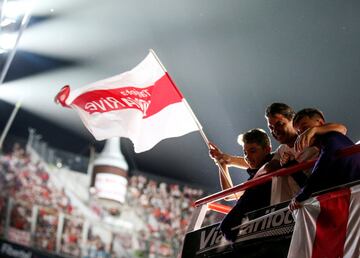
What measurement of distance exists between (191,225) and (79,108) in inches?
86.8

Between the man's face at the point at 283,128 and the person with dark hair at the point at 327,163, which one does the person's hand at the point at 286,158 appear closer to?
the man's face at the point at 283,128

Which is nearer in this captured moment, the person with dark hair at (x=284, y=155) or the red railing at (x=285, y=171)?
the red railing at (x=285, y=171)

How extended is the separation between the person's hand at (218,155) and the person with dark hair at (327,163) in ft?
6.20

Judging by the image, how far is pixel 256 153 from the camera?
4.77 m

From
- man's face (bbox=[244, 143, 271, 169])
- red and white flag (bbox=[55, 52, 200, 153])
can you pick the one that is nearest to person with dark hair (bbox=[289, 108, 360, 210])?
man's face (bbox=[244, 143, 271, 169])

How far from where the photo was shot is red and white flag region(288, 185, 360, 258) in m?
3.64

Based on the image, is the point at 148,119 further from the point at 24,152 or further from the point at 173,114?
the point at 24,152

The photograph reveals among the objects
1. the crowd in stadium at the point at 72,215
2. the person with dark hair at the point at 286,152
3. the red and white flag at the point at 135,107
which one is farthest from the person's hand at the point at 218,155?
the crowd in stadium at the point at 72,215

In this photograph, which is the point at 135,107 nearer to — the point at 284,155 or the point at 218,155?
the point at 218,155

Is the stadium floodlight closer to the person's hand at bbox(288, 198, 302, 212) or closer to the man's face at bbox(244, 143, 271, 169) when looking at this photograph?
the man's face at bbox(244, 143, 271, 169)

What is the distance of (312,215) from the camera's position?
388 centimetres

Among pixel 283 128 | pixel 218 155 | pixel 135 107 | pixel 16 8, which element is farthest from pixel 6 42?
pixel 283 128

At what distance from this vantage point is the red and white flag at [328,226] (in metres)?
3.64

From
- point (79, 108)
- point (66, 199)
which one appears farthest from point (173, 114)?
point (66, 199)
